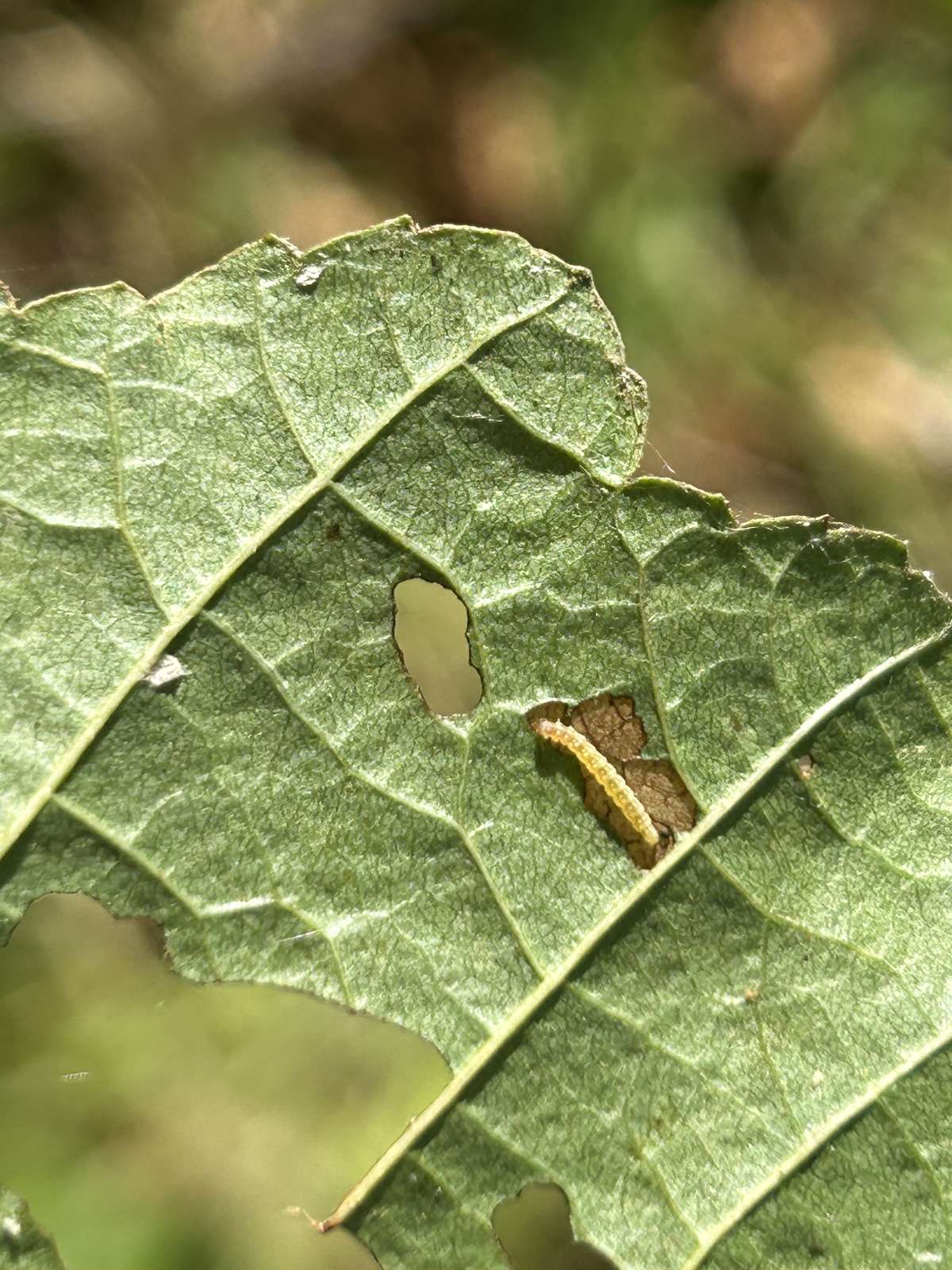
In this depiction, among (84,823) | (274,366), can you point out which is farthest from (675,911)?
(274,366)

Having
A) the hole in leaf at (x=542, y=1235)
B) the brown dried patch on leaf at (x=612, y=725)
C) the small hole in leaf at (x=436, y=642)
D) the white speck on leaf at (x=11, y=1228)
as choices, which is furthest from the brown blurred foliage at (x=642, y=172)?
the white speck on leaf at (x=11, y=1228)

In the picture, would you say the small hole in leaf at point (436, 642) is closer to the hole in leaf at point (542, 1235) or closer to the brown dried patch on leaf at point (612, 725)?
the brown dried patch on leaf at point (612, 725)

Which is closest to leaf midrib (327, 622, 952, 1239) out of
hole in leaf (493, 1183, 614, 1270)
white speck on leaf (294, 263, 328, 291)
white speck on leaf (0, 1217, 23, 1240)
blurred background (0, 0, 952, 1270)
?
hole in leaf (493, 1183, 614, 1270)

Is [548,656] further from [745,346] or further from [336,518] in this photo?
[745,346]

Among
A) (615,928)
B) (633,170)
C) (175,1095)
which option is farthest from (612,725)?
(633,170)

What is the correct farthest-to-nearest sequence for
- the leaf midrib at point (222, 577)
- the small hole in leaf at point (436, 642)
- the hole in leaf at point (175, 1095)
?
the small hole in leaf at point (436, 642)
the hole in leaf at point (175, 1095)
the leaf midrib at point (222, 577)

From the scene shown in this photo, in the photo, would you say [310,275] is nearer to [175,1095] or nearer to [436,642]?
[436,642]
